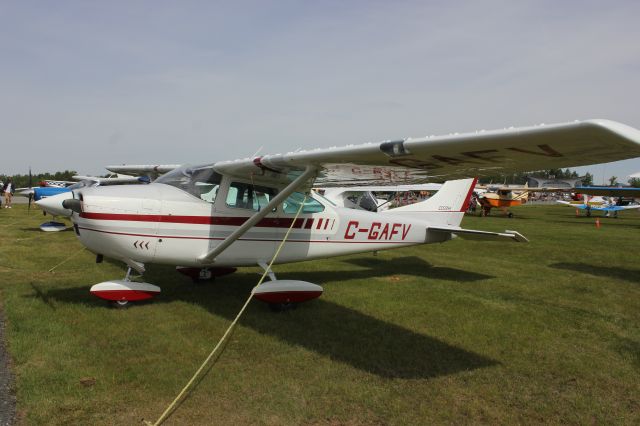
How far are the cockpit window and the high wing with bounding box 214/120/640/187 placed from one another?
0.69 feet

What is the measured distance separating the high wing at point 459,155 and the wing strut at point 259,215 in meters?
0.15

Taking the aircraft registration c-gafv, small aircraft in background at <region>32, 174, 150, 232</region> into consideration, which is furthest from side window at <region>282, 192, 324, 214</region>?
small aircraft in background at <region>32, 174, 150, 232</region>

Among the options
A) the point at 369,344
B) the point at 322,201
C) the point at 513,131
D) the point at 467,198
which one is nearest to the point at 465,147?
the point at 513,131

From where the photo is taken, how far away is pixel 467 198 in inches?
344

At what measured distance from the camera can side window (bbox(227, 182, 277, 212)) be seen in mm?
5961

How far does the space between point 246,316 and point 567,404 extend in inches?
139

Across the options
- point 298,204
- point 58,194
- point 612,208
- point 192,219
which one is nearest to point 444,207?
point 298,204

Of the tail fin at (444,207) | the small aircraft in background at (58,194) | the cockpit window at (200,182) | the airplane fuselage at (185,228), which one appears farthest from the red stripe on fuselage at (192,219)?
the small aircraft in background at (58,194)

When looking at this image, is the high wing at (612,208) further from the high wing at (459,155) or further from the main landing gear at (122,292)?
the main landing gear at (122,292)

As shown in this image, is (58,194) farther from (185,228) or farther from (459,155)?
(459,155)

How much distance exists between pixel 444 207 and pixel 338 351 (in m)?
4.91

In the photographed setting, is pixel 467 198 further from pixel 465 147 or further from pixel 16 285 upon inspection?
pixel 16 285

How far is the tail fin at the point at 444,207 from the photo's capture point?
8.43m

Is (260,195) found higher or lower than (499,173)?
lower
